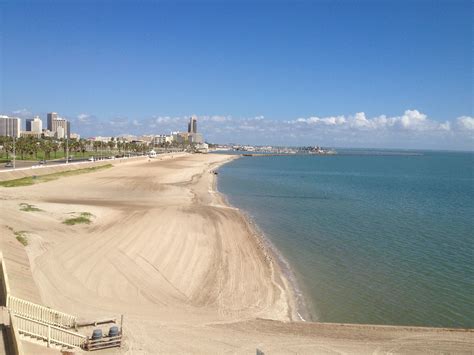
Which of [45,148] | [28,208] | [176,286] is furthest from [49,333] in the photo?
[45,148]

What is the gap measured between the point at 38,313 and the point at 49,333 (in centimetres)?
118

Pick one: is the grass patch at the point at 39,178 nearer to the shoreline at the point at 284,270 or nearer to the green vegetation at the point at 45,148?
the green vegetation at the point at 45,148

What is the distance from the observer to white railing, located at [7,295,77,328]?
11688mm

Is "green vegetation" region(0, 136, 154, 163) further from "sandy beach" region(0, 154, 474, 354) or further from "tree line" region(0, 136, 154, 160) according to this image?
"sandy beach" region(0, 154, 474, 354)

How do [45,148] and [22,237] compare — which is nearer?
[22,237]

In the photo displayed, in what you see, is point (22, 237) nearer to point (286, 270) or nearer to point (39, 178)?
point (286, 270)

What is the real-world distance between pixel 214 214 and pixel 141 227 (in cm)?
876

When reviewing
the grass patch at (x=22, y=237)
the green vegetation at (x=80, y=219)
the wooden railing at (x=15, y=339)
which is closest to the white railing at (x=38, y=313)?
the wooden railing at (x=15, y=339)

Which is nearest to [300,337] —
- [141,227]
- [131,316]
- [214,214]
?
[131,316]

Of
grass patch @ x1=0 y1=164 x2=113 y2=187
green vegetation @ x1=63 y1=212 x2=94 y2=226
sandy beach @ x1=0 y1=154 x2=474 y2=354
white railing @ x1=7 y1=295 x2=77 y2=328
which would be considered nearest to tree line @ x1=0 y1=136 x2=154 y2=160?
grass patch @ x1=0 y1=164 x2=113 y2=187

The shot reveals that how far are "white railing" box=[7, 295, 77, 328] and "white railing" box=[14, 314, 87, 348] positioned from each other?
0.26 metres

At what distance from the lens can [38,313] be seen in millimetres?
12188

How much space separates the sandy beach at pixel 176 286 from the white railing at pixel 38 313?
108 centimetres

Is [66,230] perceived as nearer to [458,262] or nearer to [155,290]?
[155,290]
